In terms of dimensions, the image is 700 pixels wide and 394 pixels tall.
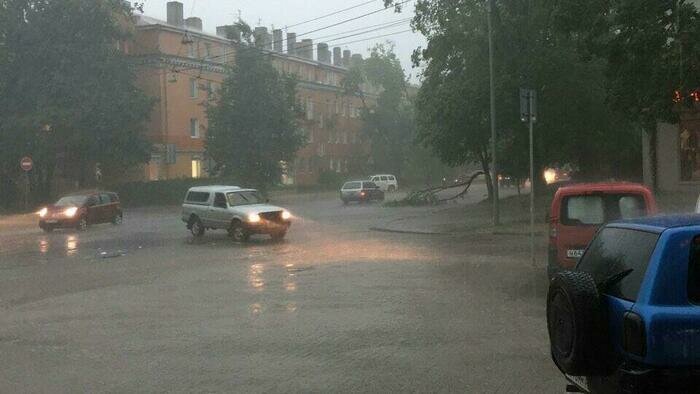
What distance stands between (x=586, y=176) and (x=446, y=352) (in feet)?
98.4

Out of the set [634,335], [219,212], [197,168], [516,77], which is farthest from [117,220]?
[634,335]

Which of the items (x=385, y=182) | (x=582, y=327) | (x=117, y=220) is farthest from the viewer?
(x=385, y=182)

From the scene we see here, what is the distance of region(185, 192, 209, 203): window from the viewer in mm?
26656

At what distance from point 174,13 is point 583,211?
6357 cm

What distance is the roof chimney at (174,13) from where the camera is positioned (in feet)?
228

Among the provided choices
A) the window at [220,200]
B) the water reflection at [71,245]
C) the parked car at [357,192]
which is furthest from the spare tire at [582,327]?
the parked car at [357,192]

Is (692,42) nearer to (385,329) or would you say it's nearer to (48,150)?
(385,329)

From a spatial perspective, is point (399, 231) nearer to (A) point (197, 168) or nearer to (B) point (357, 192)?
(B) point (357, 192)

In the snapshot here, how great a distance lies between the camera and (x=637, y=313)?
4.49 m

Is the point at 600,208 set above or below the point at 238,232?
above

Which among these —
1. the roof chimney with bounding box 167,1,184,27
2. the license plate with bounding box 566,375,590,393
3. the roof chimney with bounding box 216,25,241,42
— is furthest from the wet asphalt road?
the roof chimney with bounding box 167,1,184,27

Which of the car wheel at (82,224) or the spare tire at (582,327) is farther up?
the spare tire at (582,327)

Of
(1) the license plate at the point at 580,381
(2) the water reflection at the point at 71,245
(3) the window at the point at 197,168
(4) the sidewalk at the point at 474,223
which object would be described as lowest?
(2) the water reflection at the point at 71,245

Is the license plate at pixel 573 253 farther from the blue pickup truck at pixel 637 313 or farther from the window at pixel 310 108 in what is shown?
the window at pixel 310 108
